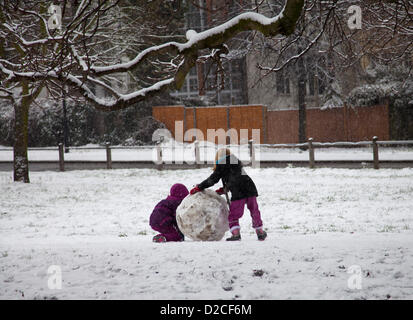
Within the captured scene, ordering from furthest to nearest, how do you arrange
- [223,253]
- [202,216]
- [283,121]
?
[283,121] < [202,216] < [223,253]

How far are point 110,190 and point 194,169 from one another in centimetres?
459

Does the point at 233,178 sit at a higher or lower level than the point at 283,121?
lower

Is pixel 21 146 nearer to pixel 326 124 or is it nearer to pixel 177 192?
pixel 177 192

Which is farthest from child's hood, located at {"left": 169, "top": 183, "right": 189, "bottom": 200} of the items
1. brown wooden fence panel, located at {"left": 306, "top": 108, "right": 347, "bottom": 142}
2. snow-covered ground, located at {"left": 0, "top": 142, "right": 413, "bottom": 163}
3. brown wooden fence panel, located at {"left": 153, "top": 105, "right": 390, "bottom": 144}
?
brown wooden fence panel, located at {"left": 306, "top": 108, "right": 347, "bottom": 142}

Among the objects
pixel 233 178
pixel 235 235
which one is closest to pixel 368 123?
pixel 233 178

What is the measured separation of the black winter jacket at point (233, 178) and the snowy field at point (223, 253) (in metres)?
0.73

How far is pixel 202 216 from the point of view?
5590 millimetres

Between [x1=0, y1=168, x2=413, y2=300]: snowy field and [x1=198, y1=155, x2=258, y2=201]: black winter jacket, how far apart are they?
2.41ft

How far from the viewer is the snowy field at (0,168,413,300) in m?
4.09

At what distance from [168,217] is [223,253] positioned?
1.26 meters

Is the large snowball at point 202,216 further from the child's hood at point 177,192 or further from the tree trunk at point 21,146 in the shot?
the tree trunk at point 21,146

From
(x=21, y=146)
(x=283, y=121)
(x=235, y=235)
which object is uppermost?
(x=283, y=121)

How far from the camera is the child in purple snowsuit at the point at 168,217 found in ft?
19.5
